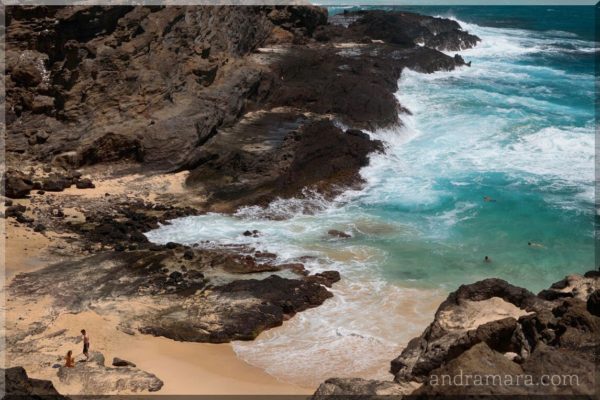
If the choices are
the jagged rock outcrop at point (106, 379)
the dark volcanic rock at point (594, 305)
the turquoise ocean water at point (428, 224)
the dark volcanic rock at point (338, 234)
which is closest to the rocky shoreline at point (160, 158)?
the jagged rock outcrop at point (106, 379)

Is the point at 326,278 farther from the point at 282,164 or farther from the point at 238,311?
the point at 282,164

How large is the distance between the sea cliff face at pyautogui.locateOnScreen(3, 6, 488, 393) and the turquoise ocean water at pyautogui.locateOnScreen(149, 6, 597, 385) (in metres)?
0.77

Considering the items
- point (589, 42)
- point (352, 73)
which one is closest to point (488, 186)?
point (352, 73)

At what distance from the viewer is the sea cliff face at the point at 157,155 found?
44.2ft

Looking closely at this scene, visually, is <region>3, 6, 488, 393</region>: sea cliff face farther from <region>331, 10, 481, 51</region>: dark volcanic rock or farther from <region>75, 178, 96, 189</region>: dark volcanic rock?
<region>331, 10, 481, 51</region>: dark volcanic rock

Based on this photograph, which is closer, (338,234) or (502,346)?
(502,346)

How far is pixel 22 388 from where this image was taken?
869cm

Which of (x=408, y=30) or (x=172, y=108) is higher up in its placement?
(x=408, y=30)

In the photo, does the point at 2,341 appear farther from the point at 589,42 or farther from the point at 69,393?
the point at 589,42

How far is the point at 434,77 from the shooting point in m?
37.1

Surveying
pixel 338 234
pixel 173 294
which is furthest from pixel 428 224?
pixel 173 294

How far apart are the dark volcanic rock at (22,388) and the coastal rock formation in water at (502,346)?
368cm

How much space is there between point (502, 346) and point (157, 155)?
13946 millimetres

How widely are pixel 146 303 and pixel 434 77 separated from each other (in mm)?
27267
